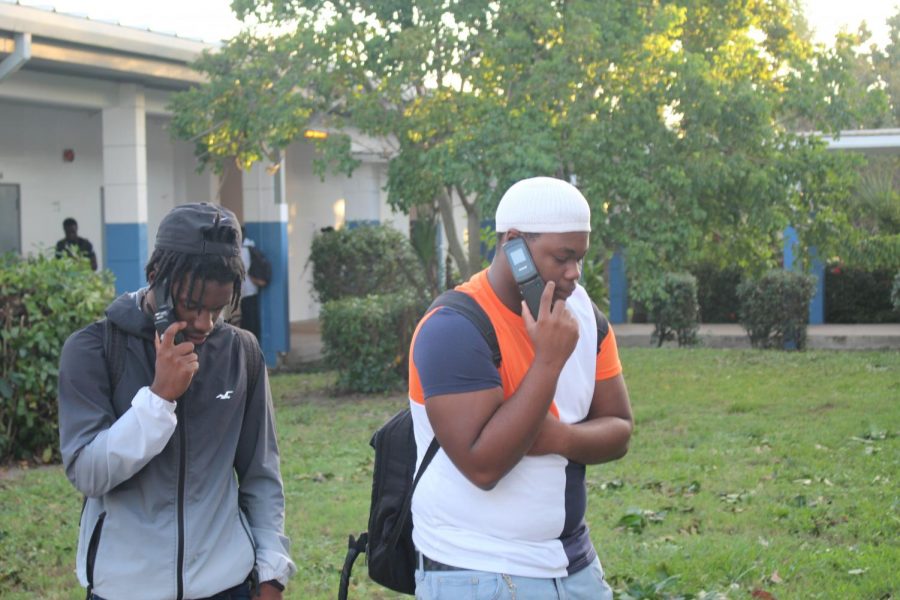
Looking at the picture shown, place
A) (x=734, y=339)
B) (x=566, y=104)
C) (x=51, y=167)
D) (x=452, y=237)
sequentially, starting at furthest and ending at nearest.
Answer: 1. (x=734, y=339)
2. (x=51, y=167)
3. (x=452, y=237)
4. (x=566, y=104)

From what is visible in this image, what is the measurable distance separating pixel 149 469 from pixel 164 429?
19cm

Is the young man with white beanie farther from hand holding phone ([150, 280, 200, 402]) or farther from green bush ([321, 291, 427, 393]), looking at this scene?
green bush ([321, 291, 427, 393])

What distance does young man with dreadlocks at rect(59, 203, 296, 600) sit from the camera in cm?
272

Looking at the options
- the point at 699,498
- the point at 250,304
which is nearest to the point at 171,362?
the point at 699,498

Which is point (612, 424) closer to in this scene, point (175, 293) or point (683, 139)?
point (175, 293)

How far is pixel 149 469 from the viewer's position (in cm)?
283

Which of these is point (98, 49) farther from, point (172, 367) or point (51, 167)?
point (172, 367)

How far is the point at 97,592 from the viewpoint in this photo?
284cm

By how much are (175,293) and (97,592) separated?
29.4 inches

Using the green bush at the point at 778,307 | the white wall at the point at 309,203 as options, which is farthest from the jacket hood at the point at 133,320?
the white wall at the point at 309,203

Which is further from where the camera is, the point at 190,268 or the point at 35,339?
the point at 35,339

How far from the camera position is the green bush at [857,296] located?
2238cm

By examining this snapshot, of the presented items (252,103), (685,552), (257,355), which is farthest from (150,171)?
(257,355)

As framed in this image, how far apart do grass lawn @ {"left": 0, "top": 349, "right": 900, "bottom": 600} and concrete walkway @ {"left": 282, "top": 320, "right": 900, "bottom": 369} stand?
5.63 m
